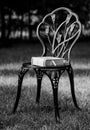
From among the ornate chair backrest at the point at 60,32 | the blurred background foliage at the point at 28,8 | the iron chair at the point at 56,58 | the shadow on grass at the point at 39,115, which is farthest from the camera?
the blurred background foliage at the point at 28,8

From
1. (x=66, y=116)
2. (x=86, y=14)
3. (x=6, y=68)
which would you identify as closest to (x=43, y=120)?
(x=66, y=116)

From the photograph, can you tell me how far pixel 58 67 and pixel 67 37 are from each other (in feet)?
2.17

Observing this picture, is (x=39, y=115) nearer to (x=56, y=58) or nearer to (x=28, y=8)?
(x=56, y=58)

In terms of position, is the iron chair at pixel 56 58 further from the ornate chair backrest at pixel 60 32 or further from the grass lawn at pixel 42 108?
the grass lawn at pixel 42 108

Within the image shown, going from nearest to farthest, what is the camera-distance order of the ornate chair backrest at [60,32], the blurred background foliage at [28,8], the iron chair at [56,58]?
the iron chair at [56,58], the ornate chair backrest at [60,32], the blurred background foliage at [28,8]

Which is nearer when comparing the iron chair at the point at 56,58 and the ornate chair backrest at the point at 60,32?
the iron chair at the point at 56,58

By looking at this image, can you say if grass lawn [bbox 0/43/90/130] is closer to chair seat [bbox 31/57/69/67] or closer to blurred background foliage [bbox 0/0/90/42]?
chair seat [bbox 31/57/69/67]

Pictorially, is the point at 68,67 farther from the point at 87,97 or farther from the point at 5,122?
the point at 87,97

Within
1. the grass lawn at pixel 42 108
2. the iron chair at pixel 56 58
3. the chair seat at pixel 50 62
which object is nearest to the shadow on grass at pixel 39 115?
the grass lawn at pixel 42 108

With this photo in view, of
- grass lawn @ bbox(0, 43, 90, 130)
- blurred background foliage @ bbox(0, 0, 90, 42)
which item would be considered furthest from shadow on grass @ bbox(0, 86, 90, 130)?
blurred background foliage @ bbox(0, 0, 90, 42)

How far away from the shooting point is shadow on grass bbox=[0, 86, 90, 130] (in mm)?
3760

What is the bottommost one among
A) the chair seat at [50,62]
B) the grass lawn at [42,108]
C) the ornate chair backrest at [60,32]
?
the grass lawn at [42,108]

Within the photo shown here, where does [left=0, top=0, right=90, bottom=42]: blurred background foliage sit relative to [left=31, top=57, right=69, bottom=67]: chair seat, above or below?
below

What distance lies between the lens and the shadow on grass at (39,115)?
376 cm
